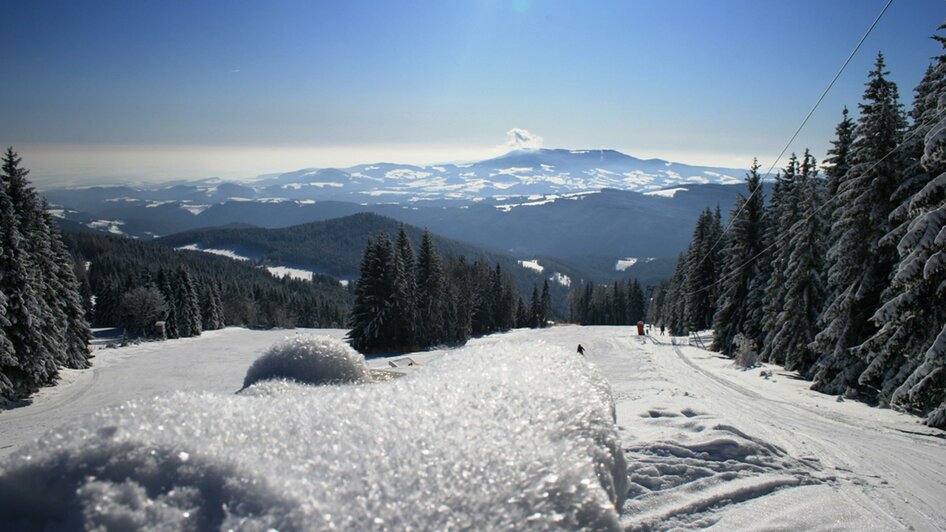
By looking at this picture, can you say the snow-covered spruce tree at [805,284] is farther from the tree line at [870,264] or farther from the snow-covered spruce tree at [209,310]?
the snow-covered spruce tree at [209,310]

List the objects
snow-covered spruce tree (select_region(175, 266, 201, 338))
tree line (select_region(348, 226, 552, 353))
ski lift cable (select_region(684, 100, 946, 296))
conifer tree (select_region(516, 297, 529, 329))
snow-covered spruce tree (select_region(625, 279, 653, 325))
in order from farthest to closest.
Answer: snow-covered spruce tree (select_region(625, 279, 653, 325)) < conifer tree (select_region(516, 297, 529, 329)) < snow-covered spruce tree (select_region(175, 266, 201, 338)) < tree line (select_region(348, 226, 552, 353)) < ski lift cable (select_region(684, 100, 946, 296))

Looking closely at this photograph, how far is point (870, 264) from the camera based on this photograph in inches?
725

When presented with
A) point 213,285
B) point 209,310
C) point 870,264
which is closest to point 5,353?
point 870,264

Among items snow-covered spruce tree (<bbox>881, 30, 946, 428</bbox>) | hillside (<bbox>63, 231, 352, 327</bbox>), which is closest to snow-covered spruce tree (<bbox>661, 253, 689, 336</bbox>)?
snow-covered spruce tree (<bbox>881, 30, 946, 428</bbox>)

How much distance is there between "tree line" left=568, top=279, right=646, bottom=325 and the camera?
96.0 metres

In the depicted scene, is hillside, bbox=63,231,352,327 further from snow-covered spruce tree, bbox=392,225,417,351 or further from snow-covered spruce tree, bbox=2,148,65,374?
snow-covered spruce tree, bbox=2,148,65,374

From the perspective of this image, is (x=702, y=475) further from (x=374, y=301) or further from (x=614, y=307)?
(x=614, y=307)

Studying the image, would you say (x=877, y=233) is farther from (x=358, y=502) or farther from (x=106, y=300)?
(x=106, y=300)

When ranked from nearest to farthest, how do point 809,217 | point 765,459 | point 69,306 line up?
point 765,459
point 809,217
point 69,306

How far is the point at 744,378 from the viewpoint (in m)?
22.3

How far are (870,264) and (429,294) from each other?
35.9 metres

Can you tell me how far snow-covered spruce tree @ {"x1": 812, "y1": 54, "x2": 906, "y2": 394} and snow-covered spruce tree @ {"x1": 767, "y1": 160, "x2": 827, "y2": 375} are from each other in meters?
4.20

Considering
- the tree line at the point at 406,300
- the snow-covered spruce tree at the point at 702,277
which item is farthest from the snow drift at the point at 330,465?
the snow-covered spruce tree at the point at 702,277

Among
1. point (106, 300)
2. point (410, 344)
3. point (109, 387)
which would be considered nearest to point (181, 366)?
point (109, 387)
